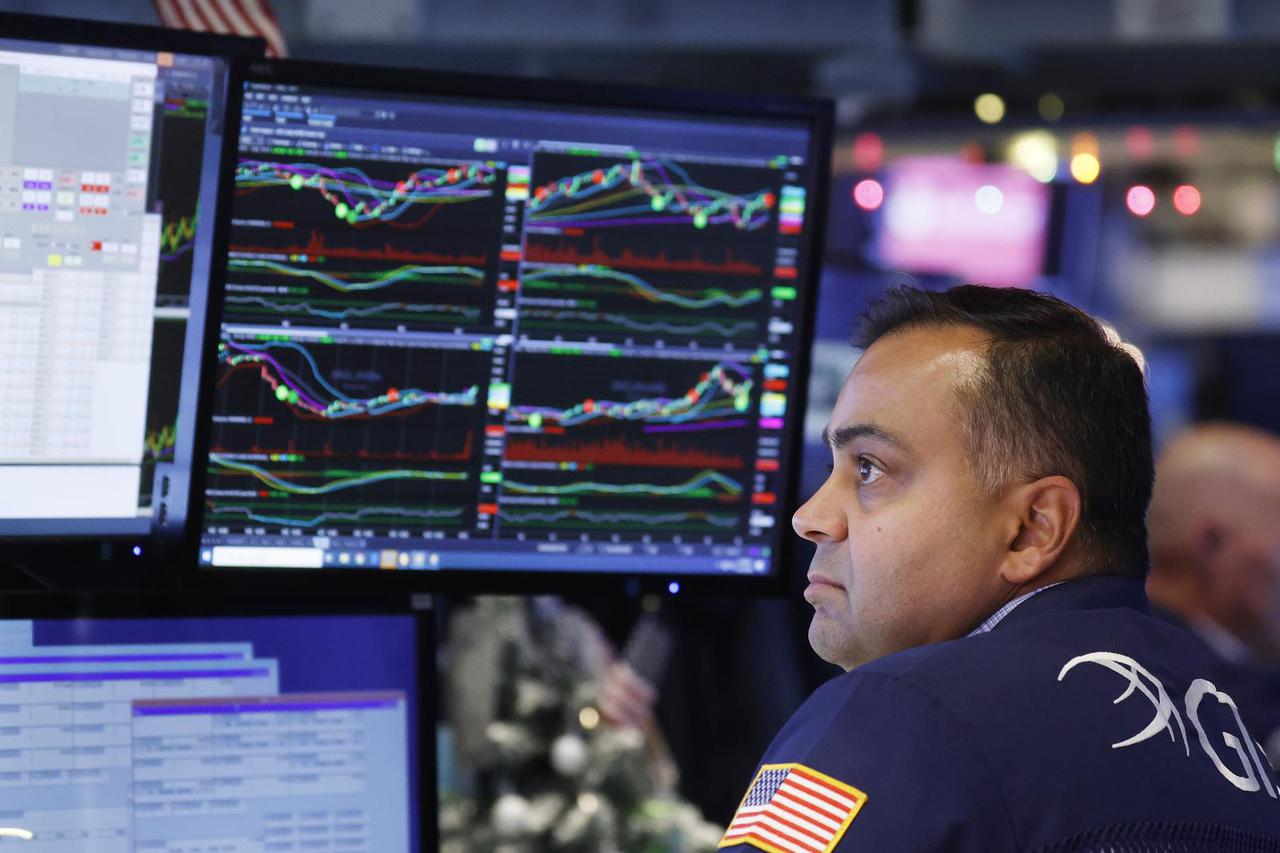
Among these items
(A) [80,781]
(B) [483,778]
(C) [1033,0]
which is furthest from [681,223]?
(C) [1033,0]

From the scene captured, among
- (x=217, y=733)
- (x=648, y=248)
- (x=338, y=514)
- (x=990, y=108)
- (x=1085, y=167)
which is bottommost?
(x=217, y=733)

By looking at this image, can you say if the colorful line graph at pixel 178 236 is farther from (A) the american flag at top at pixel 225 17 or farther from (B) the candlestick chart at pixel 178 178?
(A) the american flag at top at pixel 225 17

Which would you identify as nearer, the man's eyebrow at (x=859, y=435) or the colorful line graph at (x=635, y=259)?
the man's eyebrow at (x=859, y=435)

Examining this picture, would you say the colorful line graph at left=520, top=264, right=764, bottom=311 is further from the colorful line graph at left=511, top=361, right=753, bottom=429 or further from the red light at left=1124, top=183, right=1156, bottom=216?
the red light at left=1124, top=183, right=1156, bottom=216

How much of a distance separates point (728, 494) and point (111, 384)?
68 cm

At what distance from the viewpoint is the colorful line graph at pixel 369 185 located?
1.72m

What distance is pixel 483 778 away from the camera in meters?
2.95

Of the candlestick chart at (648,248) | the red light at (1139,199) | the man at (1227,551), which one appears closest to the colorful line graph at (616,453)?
the candlestick chart at (648,248)

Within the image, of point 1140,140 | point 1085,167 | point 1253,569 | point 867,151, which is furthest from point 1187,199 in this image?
point 1253,569

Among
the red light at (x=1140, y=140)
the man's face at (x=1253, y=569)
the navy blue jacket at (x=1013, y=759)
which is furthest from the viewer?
the red light at (x=1140, y=140)

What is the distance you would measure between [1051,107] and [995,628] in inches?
252

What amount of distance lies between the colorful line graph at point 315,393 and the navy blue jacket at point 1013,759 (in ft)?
1.92

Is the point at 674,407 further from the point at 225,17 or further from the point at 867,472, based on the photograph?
the point at 225,17

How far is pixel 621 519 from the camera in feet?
6.06
